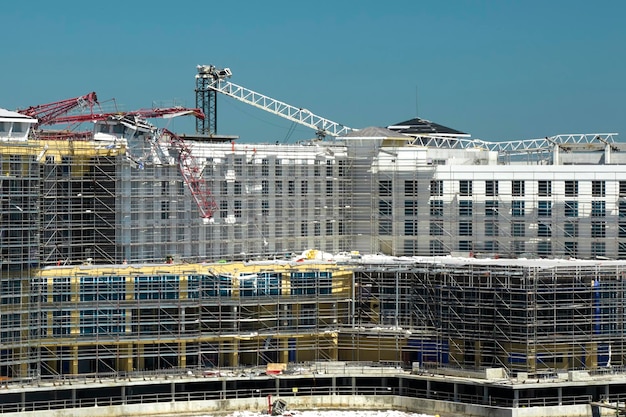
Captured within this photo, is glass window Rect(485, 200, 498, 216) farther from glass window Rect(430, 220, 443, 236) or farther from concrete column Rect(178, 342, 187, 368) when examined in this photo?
concrete column Rect(178, 342, 187, 368)

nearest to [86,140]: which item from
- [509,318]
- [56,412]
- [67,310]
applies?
[67,310]

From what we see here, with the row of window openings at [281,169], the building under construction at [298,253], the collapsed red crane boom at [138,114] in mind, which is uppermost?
the collapsed red crane boom at [138,114]

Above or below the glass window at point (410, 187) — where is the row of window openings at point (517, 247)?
below

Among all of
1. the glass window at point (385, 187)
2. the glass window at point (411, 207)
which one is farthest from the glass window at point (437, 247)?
the glass window at point (385, 187)

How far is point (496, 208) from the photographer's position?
108875mm

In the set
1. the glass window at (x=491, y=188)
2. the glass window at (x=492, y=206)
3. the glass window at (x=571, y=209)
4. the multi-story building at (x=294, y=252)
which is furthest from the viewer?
the glass window at (x=492, y=206)

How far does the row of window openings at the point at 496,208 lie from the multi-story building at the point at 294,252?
12cm

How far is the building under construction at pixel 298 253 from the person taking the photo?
96.2 m

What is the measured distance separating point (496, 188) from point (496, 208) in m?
1.50

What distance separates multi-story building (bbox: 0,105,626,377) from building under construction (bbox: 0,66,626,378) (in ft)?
0.39

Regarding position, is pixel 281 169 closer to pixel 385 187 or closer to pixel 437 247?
pixel 385 187

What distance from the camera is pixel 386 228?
4390 inches

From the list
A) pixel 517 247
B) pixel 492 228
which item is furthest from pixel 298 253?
pixel 517 247

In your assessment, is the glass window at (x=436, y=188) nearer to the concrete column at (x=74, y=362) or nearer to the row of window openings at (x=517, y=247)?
the row of window openings at (x=517, y=247)
